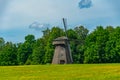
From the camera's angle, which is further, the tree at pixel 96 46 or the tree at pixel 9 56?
the tree at pixel 9 56

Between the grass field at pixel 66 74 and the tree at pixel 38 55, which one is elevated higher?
the tree at pixel 38 55

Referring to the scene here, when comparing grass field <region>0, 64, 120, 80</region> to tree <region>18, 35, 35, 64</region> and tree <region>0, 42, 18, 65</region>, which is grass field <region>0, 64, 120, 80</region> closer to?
tree <region>18, 35, 35, 64</region>

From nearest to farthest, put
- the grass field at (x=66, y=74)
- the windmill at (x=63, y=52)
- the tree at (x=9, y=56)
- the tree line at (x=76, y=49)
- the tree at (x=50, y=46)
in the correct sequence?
the grass field at (x=66, y=74)
the windmill at (x=63, y=52)
the tree line at (x=76, y=49)
the tree at (x=50, y=46)
the tree at (x=9, y=56)

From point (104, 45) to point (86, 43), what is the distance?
7.20 meters

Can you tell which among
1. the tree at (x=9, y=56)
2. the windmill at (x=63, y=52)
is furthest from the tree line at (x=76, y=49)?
the windmill at (x=63, y=52)

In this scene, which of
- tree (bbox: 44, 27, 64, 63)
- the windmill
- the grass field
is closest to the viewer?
the grass field

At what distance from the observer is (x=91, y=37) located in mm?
109438

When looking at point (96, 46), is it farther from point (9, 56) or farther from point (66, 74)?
point (66, 74)

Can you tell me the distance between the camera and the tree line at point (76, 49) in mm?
102125

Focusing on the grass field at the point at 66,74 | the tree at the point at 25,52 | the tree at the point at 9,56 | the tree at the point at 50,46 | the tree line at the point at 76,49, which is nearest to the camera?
the grass field at the point at 66,74

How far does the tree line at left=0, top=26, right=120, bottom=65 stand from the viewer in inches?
4021

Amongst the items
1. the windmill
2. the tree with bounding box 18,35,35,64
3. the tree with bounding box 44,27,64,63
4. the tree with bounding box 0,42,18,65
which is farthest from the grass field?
the tree with bounding box 0,42,18,65

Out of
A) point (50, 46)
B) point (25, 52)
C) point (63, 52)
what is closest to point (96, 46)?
point (63, 52)

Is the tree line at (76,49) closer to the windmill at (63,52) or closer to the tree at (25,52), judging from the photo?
the tree at (25,52)
